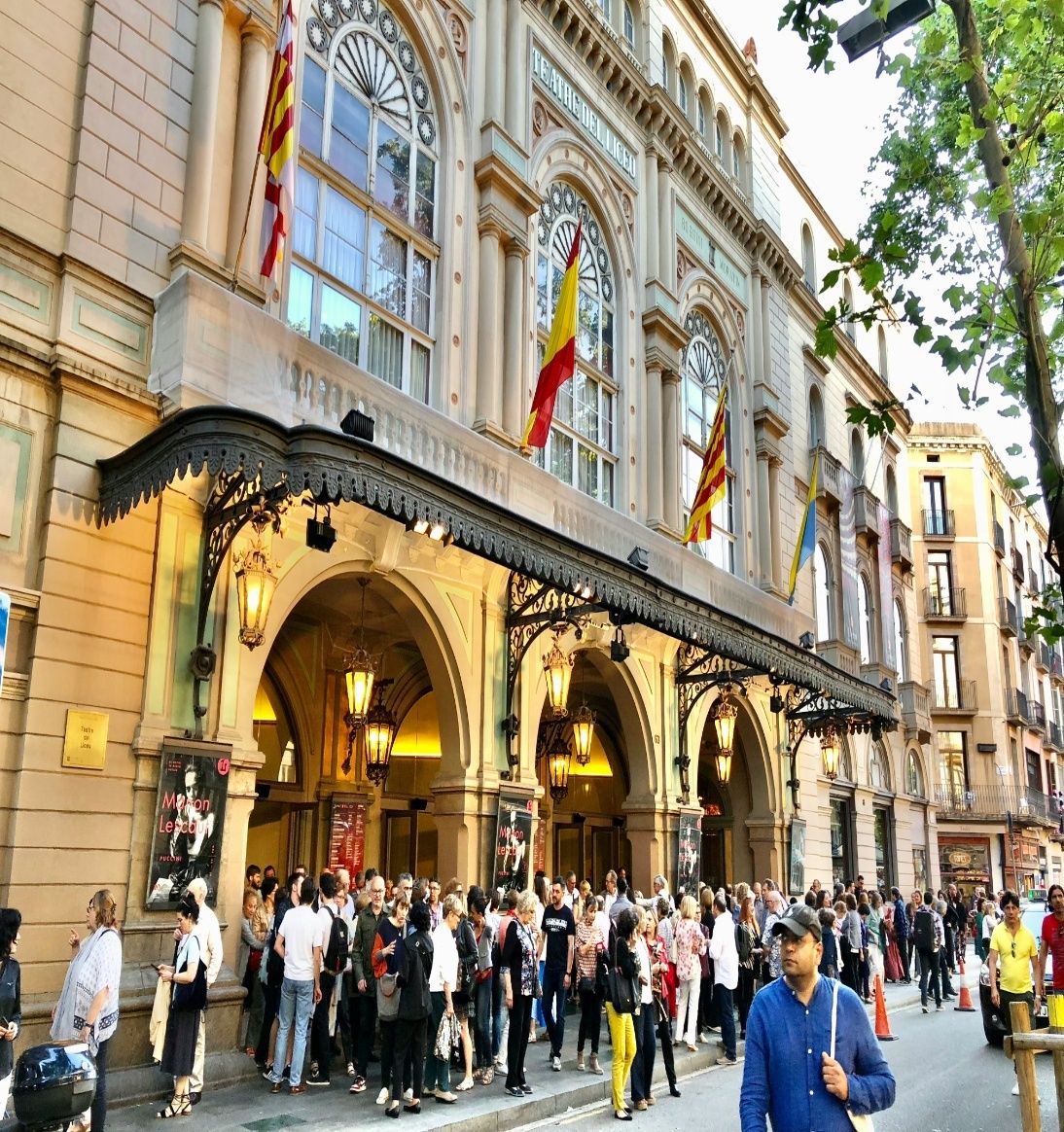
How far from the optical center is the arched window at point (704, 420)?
21.7 metres

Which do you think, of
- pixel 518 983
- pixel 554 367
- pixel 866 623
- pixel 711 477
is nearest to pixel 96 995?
pixel 518 983

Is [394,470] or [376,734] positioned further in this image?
[376,734]

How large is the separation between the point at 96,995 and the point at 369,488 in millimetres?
4517

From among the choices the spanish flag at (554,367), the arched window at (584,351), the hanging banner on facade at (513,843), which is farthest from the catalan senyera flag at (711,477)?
the hanging banner on facade at (513,843)

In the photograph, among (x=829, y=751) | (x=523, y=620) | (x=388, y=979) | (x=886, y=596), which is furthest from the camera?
(x=886, y=596)

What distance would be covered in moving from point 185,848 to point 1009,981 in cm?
865

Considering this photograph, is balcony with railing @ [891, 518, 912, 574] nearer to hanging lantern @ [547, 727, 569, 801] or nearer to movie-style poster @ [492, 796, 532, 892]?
hanging lantern @ [547, 727, 569, 801]

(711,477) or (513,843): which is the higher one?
(711,477)

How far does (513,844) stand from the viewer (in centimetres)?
1436

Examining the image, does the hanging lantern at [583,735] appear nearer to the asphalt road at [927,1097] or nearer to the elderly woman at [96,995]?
the asphalt road at [927,1097]

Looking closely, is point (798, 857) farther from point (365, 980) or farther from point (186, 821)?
point (186, 821)

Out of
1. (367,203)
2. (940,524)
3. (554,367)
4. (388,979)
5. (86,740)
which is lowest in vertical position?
(388,979)

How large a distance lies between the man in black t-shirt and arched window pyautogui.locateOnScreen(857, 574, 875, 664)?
2067cm

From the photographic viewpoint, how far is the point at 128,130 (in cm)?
1080
